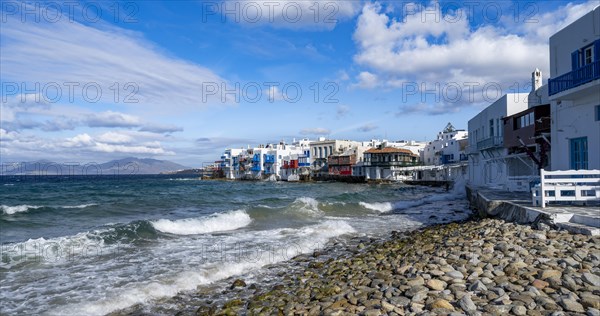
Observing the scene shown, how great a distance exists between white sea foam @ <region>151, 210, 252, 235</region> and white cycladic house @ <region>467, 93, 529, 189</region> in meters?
14.3

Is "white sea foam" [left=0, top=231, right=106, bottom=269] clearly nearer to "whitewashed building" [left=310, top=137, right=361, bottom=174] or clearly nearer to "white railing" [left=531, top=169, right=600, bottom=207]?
"white railing" [left=531, top=169, right=600, bottom=207]

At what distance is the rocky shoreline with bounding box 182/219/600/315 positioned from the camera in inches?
226

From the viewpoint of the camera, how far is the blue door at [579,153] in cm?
1526

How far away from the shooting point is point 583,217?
958 cm

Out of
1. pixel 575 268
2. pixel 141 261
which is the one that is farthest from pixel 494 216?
pixel 141 261

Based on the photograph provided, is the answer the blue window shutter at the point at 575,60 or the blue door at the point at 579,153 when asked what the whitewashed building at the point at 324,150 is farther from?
the blue window shutter at the point at 575,60

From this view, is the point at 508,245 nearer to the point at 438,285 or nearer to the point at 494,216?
the point at 438,285

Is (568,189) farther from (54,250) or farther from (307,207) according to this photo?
(307,207)

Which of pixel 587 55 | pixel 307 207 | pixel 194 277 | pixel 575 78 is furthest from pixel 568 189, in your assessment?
pixel 307 207

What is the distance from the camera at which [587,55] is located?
48.1ft

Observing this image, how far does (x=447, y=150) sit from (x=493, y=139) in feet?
132

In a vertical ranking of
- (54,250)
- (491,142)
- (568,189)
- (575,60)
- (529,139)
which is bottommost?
(54,250)

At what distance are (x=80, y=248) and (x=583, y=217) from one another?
46.6 feet

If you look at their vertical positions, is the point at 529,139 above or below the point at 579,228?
above
